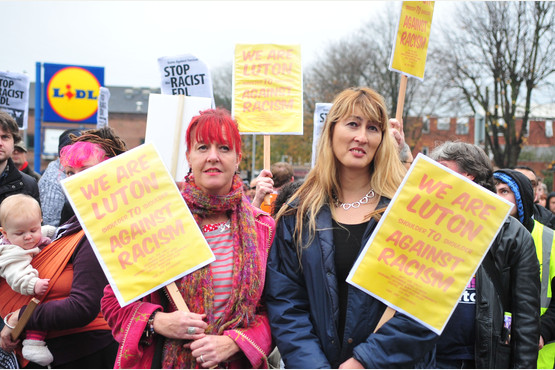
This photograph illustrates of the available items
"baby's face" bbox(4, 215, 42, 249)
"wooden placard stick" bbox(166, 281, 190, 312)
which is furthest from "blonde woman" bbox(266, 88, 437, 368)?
"baby's face" bbox(4, 215, 42, 249)

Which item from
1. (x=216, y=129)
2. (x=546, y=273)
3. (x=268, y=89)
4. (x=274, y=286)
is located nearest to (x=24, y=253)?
(x=216, y=129)

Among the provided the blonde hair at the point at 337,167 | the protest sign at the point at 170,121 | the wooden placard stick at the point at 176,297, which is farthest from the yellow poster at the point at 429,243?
the protest sign at the point at 170,121

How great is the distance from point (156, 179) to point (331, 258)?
0.93m

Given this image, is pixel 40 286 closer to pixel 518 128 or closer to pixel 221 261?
pixel 221 261

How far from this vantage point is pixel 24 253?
3018mm

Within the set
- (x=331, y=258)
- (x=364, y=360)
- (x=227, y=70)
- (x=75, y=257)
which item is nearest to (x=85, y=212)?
(x=75, y=257)

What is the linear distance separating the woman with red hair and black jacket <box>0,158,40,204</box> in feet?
6.66

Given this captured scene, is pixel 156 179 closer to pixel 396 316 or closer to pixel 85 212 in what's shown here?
pixel 85 212

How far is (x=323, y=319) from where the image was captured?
2.43m

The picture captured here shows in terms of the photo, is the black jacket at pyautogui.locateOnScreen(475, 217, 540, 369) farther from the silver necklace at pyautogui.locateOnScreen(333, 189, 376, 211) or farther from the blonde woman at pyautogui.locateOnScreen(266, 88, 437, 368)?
the silver necklace at pyautogui.locateOnScreen(333, 189, 376, 211)

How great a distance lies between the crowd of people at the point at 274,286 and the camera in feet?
7.72

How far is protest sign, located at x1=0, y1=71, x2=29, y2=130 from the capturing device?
6508mm

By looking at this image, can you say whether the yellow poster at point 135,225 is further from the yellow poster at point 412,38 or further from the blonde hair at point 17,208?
the yellow poster at point 412,38

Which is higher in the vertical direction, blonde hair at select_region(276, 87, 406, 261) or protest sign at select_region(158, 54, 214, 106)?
protest sign at select_region(158, 54, 214, 106)
